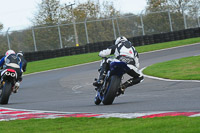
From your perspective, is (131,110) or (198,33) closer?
(131,110)

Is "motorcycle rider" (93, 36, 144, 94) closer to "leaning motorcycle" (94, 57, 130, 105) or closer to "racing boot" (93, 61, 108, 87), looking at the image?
"racing boot" (93, 61, 108, 87)

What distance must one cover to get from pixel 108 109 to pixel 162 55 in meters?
17.5

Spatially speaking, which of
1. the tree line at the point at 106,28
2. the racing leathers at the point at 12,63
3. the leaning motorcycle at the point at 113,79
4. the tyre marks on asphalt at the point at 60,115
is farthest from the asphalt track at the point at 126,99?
the tree line at the point at 106,28

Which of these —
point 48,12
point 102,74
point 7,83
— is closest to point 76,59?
point 7,83

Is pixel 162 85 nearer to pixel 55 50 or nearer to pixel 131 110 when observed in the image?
pixel 131 110

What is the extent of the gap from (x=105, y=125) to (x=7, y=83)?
565 centimetres

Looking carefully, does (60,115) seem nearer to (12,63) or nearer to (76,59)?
(12,63)

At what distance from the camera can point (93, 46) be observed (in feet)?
106

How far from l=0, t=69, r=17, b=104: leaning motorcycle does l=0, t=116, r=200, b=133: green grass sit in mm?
3792

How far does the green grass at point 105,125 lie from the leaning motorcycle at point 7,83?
3.79 meters

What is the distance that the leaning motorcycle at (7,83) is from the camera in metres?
11.0

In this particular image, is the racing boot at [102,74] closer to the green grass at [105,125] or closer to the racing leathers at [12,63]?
the green grass at [105,125]

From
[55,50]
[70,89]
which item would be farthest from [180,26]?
[70,89]

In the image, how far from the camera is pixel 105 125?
599 centimetres
